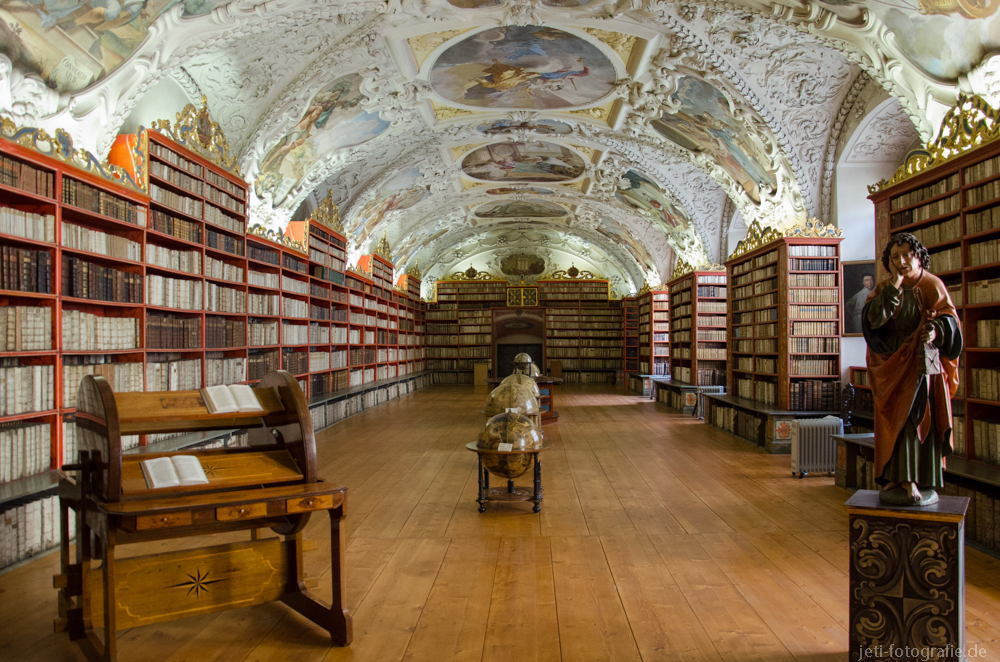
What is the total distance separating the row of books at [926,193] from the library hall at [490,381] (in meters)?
0.07

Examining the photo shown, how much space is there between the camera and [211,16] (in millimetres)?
6457

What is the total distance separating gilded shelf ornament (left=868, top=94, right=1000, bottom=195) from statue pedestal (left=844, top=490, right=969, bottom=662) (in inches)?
165

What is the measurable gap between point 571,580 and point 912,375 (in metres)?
2.47

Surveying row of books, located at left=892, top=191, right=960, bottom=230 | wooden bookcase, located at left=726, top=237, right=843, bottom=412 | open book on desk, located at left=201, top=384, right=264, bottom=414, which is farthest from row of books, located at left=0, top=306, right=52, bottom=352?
wooden bookcase, located at left=726, top=237, right=843, bottom=412

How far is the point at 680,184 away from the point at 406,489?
33.2 ft

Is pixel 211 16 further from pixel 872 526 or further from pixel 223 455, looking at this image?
pixel 872 526

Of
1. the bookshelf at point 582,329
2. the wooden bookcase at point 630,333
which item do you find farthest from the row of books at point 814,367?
the bookshelf at point 582,329

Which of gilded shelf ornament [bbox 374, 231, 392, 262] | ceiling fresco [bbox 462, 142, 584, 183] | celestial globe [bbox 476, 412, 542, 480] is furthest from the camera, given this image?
gilded shelf ornament [bbox 374, 231, 392, 262]

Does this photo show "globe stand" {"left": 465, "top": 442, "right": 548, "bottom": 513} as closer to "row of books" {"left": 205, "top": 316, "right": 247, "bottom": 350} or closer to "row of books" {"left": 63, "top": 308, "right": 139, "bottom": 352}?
"row of books" {"left": 63, "top": 308, "right": 139, "bottom": 352}

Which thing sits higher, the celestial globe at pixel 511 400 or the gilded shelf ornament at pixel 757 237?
the gilded shelf ornament at pixel 757 237

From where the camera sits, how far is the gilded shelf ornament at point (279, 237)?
9.83 meters

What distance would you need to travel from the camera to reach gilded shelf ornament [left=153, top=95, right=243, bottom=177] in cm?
727

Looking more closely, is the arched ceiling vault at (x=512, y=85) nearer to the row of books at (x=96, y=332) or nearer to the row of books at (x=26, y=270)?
the row of books at (x=26, y=270)

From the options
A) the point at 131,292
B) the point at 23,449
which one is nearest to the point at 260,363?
the point at 131,292
